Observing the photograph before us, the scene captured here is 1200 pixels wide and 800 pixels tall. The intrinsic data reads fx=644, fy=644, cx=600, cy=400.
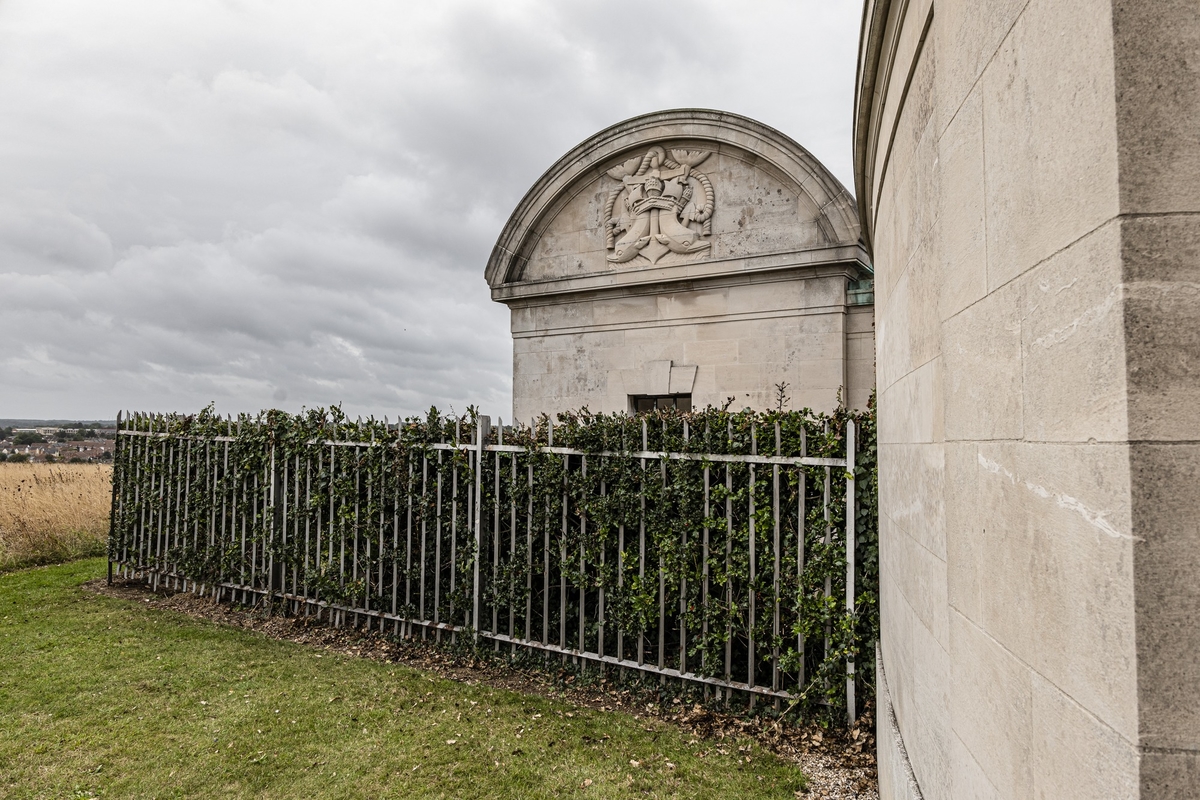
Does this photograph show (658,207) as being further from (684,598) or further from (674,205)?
(684,598)

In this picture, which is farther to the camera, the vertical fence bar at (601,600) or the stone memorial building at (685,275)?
the stone memorial building at (685,275)

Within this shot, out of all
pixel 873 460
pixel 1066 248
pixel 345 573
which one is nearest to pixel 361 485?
pixel 345 573

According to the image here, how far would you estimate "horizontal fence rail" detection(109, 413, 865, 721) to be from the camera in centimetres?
475

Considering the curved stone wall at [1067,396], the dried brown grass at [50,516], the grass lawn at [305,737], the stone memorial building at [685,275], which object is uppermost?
the stone memorial building at [685,275]

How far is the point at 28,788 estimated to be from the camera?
12.6 ft

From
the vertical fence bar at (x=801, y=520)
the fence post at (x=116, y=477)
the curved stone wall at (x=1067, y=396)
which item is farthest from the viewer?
the fence post at (x=116, y=477)

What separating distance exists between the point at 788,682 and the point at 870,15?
14.5ft

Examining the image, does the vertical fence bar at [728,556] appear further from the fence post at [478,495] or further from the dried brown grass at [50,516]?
the dried brown grass at [50,516]

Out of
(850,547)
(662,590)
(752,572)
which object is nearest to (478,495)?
(662,590)

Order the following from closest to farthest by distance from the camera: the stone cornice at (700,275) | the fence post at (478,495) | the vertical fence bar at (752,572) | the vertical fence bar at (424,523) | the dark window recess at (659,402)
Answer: the vertical fence bar at (752,572) < the fence post at (478,495) < the vertical fence bar at (424,523) < the stone cornice at (700,275) < the dark window recess at (659,402)

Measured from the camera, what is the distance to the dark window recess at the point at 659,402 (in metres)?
8.70

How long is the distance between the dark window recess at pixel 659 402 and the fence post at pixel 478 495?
2.86 m

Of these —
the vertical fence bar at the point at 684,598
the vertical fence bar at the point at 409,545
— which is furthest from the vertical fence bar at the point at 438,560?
the vertical fence bar at the point at 684,598

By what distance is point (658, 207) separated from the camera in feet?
28.2
